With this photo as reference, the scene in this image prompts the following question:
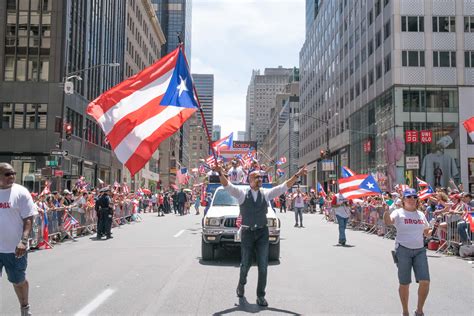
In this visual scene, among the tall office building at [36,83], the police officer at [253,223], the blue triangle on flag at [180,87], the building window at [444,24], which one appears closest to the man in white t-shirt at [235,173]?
the blue triangle on flag at [180,87]

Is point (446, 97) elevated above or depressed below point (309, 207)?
above

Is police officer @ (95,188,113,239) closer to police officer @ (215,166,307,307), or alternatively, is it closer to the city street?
the city street

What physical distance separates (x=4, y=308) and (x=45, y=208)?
8.88 m

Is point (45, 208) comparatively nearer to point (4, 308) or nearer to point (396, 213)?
point (4, 308)

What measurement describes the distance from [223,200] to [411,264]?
22.1ft

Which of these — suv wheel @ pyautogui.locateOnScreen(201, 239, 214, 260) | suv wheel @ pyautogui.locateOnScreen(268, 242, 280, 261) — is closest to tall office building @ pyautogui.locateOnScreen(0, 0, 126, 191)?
suv wheel @ pyautogui.locateOnScreen(201, 239, 214, 260)

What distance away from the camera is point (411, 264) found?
6.48 m

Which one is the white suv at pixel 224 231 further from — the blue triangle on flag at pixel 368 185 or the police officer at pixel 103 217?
the blue triangle on flag at pixel 368 185

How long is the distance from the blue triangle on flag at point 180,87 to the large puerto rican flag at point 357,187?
12.9 metres

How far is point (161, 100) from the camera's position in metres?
9.48

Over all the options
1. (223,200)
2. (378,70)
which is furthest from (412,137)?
(223,200)

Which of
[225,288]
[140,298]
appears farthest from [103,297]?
[225,288]

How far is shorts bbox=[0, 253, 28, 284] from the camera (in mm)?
5836

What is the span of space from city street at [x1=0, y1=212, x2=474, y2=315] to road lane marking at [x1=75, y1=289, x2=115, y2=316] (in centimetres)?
1
